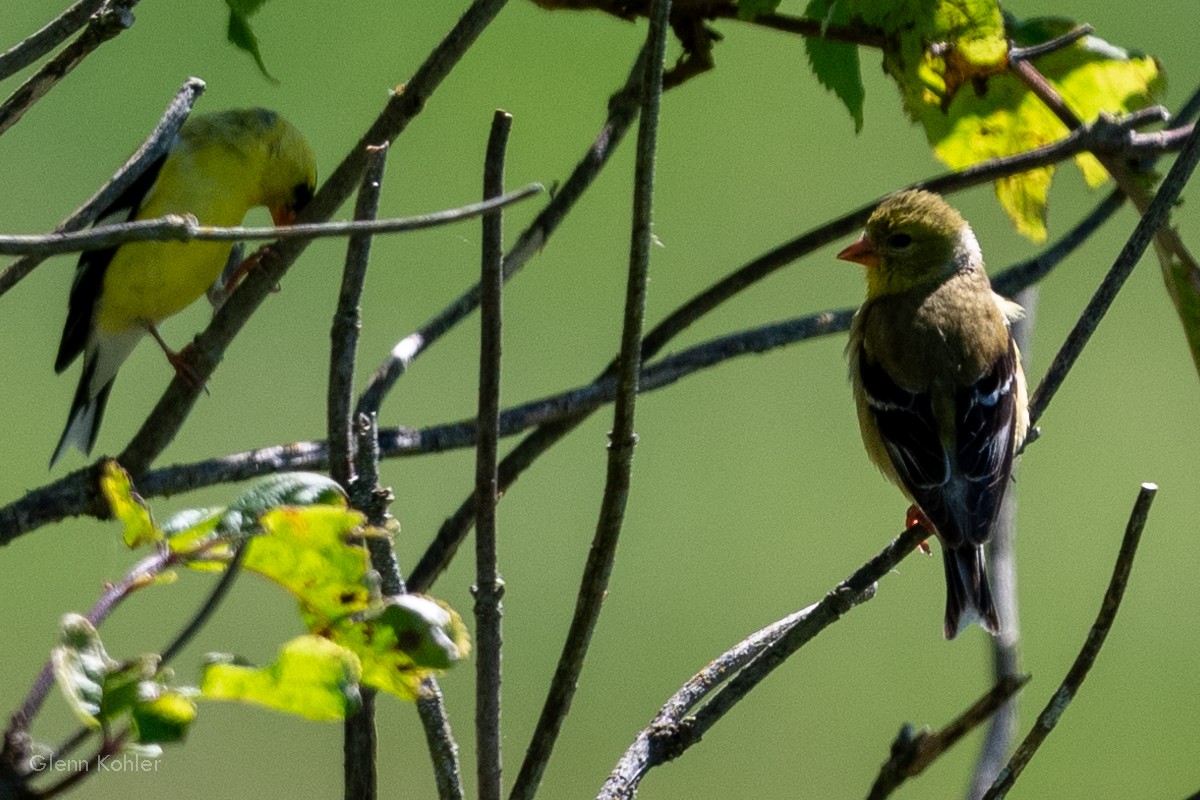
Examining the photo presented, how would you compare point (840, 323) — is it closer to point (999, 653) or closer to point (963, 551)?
point (999, 653)

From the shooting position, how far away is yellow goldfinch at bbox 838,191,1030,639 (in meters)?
2.48

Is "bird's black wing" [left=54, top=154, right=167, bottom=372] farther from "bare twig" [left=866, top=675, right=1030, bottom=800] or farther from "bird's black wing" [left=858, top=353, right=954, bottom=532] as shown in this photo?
"bare twig" [left=866, top=675, right=1030, bottom=800]

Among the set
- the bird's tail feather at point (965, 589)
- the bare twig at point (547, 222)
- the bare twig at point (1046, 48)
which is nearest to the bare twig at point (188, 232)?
the bare twig at point (547, 222)

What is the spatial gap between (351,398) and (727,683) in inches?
14.0

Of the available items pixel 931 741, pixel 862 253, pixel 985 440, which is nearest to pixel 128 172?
pixel 931 741

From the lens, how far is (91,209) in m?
A: 1.07

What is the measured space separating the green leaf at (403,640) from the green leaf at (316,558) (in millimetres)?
14

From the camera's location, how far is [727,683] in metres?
1.04

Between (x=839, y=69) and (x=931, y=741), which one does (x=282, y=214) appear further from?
(x=931, y=741)

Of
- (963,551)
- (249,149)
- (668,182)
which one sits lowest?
(963,551)

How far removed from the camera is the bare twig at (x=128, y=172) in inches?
39.3

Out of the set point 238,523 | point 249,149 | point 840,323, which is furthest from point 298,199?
point 238,523

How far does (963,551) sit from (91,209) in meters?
1.81

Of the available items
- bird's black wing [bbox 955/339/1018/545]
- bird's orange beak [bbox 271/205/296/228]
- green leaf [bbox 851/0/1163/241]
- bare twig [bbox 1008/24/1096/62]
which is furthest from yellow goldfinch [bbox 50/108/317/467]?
bare twig [bbox 1008/24/1096/62]
